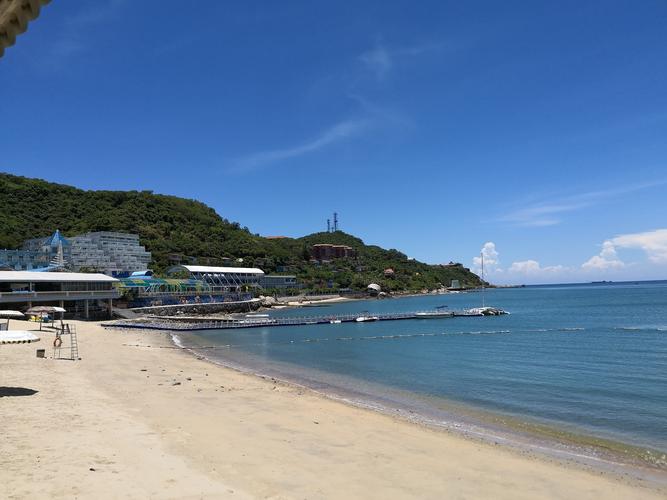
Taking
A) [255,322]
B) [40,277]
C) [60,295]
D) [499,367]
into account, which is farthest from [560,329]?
[40,277]

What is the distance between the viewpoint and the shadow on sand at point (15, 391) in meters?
15.3

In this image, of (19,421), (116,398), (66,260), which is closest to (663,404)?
(116,398)

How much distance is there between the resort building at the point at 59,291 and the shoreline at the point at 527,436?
4677cm

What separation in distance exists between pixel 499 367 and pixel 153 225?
5200 inches

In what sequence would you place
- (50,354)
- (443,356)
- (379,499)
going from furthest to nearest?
1. (443,356)
2. (50,354)
3. (379,499)

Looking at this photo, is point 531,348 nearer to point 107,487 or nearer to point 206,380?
point 206,380

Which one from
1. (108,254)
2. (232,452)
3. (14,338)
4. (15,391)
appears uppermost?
(108,254)

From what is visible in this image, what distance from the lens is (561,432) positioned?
16688 millimetres

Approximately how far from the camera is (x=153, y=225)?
145 meters

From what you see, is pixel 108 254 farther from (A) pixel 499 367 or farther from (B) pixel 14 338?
(B) pixel 14 338

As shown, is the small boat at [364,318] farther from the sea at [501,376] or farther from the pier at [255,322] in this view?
the sea at [501,376]

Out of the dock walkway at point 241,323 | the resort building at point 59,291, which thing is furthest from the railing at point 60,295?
the dock walkway at point 241,323

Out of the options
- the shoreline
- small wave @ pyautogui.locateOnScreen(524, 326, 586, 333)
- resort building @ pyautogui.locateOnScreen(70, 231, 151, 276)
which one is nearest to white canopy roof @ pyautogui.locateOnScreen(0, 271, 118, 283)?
resort building @ pyautogui.locateOnScreen(70, 231, 151, 276)

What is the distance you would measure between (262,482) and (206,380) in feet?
50.5
